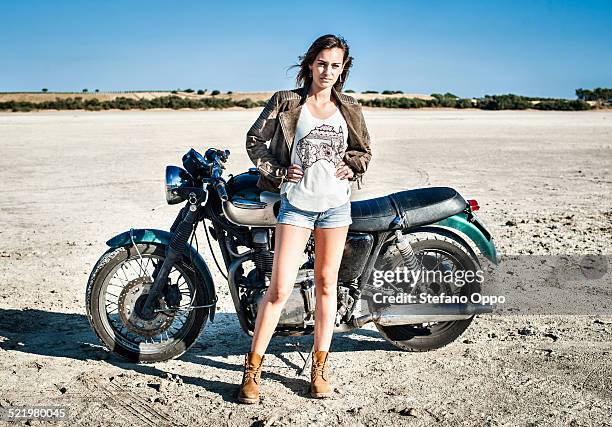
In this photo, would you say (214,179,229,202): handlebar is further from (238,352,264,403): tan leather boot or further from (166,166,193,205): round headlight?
(238,352,264,403): tan leather boot

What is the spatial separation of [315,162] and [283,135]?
25 centimetres

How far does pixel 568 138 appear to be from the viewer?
89.3ft

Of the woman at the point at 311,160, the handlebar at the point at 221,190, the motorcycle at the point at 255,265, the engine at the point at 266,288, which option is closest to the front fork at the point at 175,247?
the motorcycle at the point at 255,265

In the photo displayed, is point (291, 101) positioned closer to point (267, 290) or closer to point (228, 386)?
point (267, 290)

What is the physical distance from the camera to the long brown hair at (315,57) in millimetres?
4348

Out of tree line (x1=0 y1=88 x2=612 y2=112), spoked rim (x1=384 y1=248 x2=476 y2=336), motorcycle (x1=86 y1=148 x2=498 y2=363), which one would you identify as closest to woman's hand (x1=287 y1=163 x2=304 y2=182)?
motorcycle (x1=86 y1=148 x2=498 y2=363)

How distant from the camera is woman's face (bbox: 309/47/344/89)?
434 cm

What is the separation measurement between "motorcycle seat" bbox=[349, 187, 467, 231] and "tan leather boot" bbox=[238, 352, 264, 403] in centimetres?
107

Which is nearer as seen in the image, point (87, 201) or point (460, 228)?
point (460, 228)

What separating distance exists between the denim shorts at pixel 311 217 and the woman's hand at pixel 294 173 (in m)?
0.15

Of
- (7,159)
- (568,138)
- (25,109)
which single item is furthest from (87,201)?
(25,109)

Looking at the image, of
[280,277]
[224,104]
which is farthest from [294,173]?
[224,104]

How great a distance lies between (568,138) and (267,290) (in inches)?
977

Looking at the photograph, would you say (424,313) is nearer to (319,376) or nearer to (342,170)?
(319,376)
